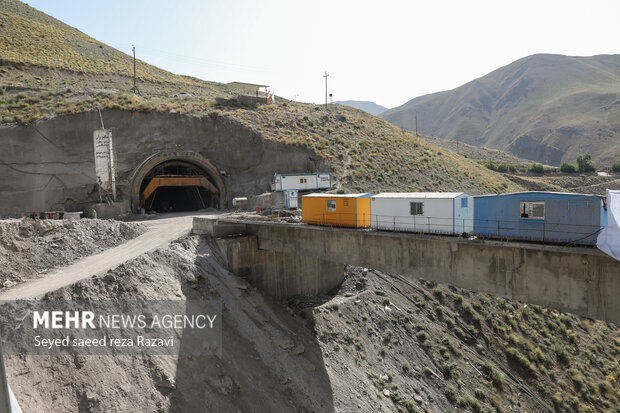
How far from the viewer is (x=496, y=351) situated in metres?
21.6

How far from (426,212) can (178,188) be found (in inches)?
1564

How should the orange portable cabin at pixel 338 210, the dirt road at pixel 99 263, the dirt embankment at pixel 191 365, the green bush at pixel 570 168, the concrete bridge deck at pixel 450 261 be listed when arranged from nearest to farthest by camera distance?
the concrete bridge deck at pixel 450 261, the dirt embankment at pixel 191 365, the dirt road at pixel 99 263, the orange portable cabin at pixel 338 210, the green bush at pixel 570 168

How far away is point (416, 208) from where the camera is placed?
1569 centimetres

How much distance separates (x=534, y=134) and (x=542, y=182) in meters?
103

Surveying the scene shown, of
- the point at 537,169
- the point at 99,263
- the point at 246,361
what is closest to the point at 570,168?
the point at 537,169

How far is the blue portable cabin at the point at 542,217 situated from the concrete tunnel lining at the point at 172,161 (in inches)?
1154

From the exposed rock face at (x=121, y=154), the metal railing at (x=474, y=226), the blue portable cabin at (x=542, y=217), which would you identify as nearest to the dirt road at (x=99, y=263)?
the metal railing at (x=474, y=226)

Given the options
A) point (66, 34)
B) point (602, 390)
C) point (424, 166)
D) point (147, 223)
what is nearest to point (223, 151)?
point (147, 223)

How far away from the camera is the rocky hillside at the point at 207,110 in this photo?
38.8 metres

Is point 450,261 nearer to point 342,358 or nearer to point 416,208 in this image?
point 416,208

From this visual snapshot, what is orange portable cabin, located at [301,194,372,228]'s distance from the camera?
17.0 m

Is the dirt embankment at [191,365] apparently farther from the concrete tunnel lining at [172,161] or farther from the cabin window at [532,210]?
the concrete tunnel lining at [172,161]

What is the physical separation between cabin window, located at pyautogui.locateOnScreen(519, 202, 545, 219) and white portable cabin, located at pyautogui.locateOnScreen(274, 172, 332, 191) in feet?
77.3

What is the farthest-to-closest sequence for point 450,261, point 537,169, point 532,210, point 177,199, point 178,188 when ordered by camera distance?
point 537,169
point 178,188
point 177,199
point 450,261
point 532,210
